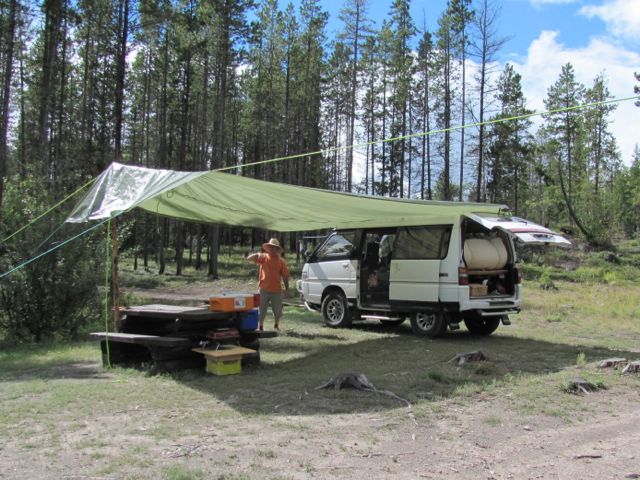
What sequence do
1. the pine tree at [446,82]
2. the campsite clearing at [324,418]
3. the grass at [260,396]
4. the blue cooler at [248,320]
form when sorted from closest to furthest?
the campsite clearing at [324,418]
the grass at [260,396]
the blue cooler at [248,320]
the pine tree at [446,82]

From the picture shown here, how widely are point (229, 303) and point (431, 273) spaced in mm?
3953

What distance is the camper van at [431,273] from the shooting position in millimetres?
9359

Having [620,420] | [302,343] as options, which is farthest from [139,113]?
[620,420]

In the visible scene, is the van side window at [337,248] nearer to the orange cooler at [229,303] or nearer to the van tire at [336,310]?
the van tire at [336,310]

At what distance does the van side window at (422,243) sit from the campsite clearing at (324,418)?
1.79 m

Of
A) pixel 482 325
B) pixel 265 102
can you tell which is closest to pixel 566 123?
pixel 265 102

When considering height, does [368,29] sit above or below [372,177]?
above

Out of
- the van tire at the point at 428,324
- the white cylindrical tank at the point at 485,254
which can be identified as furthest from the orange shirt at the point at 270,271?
the white cylindrical tank at the point at 485,254

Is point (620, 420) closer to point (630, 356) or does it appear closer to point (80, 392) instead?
point (630, 356)

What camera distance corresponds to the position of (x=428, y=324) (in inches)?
401

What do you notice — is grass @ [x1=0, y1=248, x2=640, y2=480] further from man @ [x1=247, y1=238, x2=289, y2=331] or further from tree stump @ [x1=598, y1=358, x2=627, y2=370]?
man @ [x1=247, y1=238, x2=289, y2=331]

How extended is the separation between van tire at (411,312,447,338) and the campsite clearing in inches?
39.9

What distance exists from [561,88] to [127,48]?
30348mm

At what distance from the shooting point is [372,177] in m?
41.4
